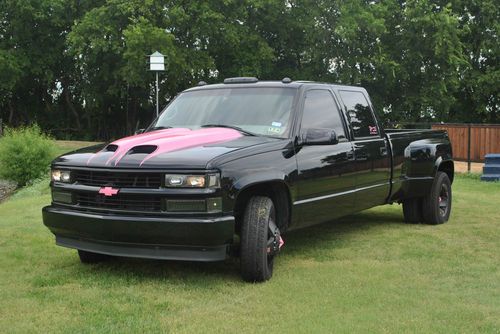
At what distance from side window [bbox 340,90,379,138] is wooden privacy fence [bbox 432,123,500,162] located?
11533 mm

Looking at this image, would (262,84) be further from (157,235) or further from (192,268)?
(157,235)

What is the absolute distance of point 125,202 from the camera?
191 inches

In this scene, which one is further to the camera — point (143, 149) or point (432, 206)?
point (432, 206)

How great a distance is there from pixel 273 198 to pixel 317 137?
728 mm

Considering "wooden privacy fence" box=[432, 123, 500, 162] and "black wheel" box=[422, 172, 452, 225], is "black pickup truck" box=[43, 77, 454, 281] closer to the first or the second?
"black wheel" box=[422, 172, 452, 225]

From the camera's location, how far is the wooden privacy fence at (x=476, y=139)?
18.3 metres

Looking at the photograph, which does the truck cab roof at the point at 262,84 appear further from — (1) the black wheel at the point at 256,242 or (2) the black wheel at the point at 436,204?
(2) the black wheel at the point at 436,204

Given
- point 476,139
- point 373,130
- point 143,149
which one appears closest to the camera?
point 143,149

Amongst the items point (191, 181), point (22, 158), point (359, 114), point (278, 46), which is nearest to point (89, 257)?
point (191, 181)

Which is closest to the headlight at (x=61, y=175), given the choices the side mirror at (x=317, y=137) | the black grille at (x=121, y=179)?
the black grille at (x=121, y=179)

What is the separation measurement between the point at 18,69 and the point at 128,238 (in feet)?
102

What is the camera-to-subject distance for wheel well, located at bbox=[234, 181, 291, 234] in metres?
5.12

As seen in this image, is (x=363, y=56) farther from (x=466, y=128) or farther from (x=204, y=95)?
(x=204, y=95)

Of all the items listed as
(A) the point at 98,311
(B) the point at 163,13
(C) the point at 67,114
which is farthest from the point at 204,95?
(C) the point at 67,114
